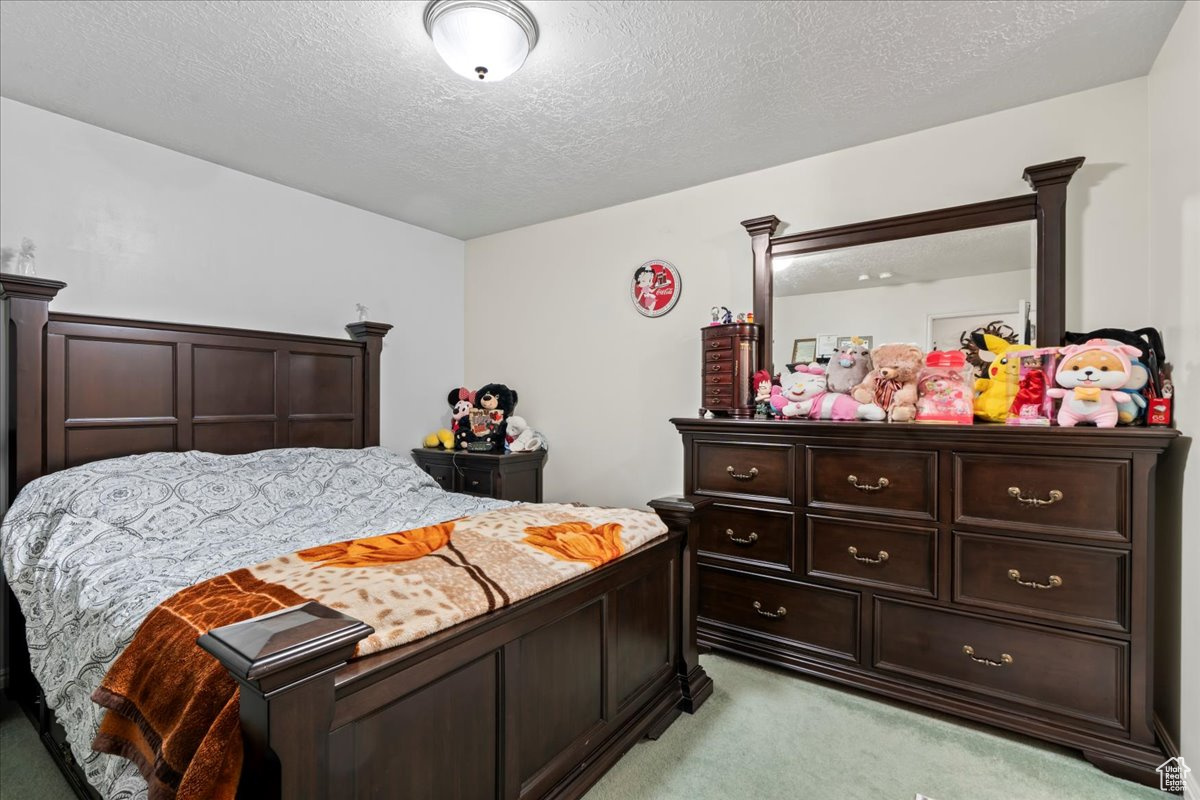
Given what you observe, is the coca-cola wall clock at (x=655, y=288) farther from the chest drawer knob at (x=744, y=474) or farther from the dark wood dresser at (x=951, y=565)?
the chest drawer knob at (x=744, y=474)

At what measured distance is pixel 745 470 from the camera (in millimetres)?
2631

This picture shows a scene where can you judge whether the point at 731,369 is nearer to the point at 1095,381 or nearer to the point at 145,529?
the point at 1095,381

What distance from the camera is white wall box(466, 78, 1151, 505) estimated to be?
88.2 inches

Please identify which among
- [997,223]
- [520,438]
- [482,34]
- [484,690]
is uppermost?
[482,34]

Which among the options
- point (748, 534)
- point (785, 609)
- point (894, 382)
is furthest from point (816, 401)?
point (785, 609)

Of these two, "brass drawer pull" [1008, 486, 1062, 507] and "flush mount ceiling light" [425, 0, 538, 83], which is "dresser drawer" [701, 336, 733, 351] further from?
"flush mount ceiling light" [425, 0, 538, 83]

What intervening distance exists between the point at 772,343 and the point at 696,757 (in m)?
1.94

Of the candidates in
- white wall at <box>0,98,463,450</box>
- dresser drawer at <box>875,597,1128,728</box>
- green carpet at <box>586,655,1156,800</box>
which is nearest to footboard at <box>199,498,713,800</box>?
green carpet at <box>586,655,1156,800</box>

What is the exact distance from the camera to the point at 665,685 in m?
2.11

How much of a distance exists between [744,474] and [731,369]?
0.56 metres

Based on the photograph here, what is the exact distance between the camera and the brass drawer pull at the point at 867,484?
7.55 ft

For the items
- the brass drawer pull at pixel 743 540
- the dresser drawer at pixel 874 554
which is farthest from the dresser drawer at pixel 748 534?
the dresser drawer at pixel 874 554

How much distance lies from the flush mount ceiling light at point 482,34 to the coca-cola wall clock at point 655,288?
168 centimetres

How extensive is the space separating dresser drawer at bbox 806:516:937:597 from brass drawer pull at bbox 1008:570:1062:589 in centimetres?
25
